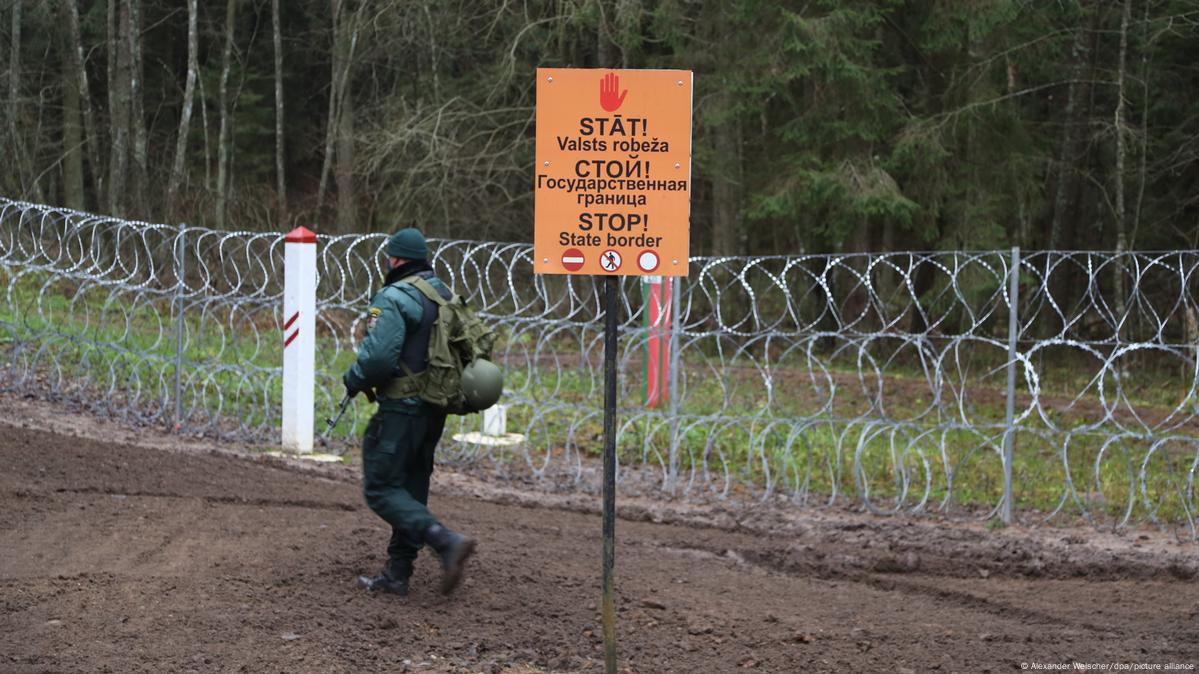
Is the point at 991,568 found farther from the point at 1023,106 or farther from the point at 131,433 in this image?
the point at 1023,106

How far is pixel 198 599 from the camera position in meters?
6.04

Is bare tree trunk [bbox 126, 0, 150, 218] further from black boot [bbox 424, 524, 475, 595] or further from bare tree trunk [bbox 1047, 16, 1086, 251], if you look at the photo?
black boot [bbox 424, 524, 475, 595]

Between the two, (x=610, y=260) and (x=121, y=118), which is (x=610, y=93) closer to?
(x=610, y=260)

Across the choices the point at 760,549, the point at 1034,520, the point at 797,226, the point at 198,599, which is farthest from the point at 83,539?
the point at 797,226

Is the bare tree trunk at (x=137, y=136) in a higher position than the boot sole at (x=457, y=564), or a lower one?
higher

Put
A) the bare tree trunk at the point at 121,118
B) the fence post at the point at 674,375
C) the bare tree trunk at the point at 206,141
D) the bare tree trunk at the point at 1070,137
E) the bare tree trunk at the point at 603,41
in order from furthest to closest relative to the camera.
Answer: the bare tree trunk at the point at 206,141
the bare tree trunk at the point at 121,118
the bare tree trunk at the point at 1070,137
the bare tree trunk at the point at 603,41
the fence post at the point at 674,375

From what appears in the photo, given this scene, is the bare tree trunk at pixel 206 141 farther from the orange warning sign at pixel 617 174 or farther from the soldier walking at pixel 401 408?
the orange warning sign at pixel 617 174

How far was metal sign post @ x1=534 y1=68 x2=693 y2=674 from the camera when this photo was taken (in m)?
5.08

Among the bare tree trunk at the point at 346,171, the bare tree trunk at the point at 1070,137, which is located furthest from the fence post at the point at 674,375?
the bare tree trunk at the point at 346,171

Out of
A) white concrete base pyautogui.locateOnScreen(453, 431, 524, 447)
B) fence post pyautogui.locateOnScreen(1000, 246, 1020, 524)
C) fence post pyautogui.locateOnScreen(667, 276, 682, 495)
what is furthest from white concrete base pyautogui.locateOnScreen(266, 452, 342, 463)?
fence post pyautogui.locateOnScreen(1000, 246, 1020, 524)

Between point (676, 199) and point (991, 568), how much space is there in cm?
441

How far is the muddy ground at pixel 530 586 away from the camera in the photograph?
570 cm

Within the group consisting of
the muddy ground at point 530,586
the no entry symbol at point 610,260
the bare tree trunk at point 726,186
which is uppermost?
the bare tree trunk at point 726,186

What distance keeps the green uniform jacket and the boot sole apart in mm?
696
